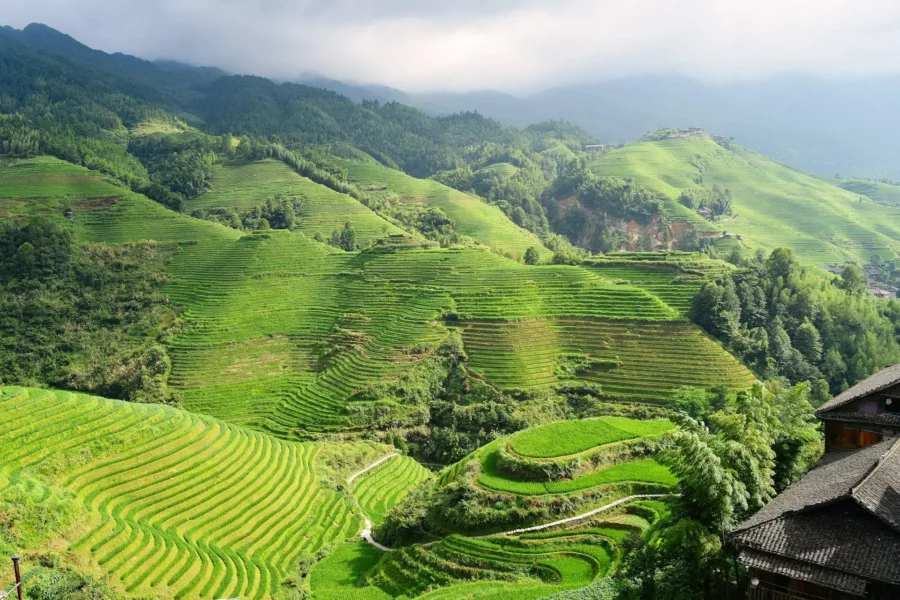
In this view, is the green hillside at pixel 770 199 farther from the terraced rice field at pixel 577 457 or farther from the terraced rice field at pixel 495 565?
the terraced rice field at pixel 495 565

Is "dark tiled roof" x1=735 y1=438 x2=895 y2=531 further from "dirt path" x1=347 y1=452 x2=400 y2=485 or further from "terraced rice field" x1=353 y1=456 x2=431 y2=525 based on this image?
"dirt path" x1=347 y1=452 x2=400 y2=485

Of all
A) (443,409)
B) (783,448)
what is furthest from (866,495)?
(443,409)

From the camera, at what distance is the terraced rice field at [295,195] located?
9062 centimetres

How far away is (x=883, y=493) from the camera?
11.5m

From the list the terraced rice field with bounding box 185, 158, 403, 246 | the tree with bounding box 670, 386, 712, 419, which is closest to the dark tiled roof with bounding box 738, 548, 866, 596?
the tree with bounding box 670, 386, 712, 419

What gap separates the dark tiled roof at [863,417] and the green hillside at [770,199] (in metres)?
93.8

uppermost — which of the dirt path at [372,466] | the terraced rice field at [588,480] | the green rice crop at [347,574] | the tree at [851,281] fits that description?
the tree at [851,281]

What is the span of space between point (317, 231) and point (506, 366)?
160ft

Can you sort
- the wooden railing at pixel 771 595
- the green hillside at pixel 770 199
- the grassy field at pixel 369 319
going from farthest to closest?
the green hillside at pixel 770 199 → the grassy field at pixel 369 319 → the wooden railing at pixel 771 595

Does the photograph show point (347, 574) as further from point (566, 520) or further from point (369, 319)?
point (369, 319)

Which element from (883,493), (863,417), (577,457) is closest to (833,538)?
(883,493)

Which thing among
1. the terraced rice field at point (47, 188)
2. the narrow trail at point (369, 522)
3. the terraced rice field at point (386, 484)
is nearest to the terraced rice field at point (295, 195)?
the terraced rice field at point (47, 188)

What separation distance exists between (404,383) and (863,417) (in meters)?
34.2

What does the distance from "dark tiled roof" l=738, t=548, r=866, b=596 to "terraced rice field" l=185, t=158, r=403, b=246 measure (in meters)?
76.6
